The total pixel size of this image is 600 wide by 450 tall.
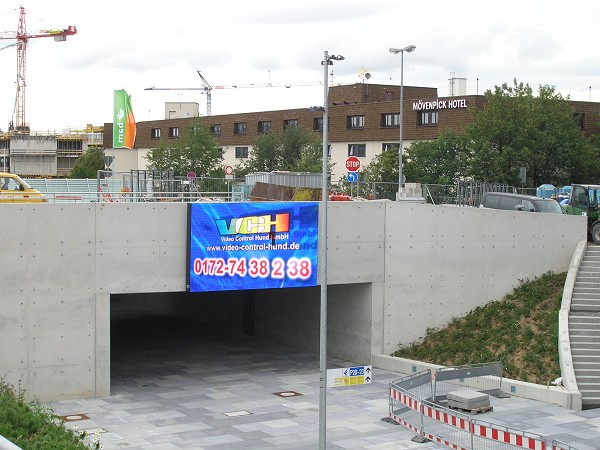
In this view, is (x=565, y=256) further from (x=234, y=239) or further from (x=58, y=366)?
(x=58, y=366)

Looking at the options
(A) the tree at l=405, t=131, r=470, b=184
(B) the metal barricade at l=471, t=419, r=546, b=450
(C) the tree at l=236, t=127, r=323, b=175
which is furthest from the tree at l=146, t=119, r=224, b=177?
(B) the metal barricade at l=471, t=419, r=546, b=450

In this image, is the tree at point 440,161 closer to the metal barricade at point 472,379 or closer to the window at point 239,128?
the metal barricade at point 472,379

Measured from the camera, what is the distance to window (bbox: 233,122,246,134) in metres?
84.6

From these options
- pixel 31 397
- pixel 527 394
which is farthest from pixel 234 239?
pixel 527 394

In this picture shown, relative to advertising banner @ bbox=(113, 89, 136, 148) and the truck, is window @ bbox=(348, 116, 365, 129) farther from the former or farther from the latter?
advertising banner @ bbox=(113, 89, 136, 148)

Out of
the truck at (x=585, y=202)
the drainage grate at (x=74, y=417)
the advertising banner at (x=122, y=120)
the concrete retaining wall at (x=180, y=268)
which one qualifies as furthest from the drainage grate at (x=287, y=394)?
the truck at (x=585, y=202)

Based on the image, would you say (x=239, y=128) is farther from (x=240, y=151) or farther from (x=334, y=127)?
(x=334, y=127)

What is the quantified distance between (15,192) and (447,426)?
15502 millimetres

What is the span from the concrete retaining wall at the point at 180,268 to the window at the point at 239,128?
1907 inches

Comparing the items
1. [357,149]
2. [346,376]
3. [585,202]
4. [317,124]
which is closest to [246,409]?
[346,376]

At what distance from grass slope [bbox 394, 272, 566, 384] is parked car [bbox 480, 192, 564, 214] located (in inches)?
122

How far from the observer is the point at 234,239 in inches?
1217

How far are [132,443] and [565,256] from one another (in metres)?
20.9

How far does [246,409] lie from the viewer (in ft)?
87.6
